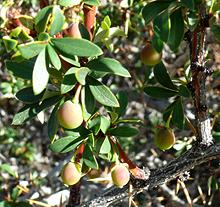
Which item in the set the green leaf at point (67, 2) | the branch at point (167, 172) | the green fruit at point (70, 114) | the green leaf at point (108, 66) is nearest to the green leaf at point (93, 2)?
the green leaf at point (67, 2)

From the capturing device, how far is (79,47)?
927 mm

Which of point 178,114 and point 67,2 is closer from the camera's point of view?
point 67,2

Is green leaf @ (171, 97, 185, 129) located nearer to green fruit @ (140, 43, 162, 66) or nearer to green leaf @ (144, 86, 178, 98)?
green leaf @ (144, 86, 178, 98)

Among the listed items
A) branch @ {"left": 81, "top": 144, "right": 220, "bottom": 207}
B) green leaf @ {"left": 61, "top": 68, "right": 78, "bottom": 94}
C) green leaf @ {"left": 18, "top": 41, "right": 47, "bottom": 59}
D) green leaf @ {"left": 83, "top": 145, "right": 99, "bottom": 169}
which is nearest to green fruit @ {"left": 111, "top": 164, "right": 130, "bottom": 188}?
green leaf @ {"left": 83, "top": 145, "right": 99, "bottom": 169}

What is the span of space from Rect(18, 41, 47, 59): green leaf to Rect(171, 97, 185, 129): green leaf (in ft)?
1.43

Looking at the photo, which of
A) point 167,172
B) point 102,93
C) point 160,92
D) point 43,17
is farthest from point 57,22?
point 167,172

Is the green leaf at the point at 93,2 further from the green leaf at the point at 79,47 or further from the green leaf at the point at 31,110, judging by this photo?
the green leaf at the point at 31,110

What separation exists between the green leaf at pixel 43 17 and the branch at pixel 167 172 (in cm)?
50

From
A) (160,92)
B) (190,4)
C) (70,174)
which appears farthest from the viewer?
(160,92)

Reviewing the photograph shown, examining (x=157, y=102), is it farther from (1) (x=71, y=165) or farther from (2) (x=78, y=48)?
(2) (x=78, y=48)

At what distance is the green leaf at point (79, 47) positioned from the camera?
920 millimetres

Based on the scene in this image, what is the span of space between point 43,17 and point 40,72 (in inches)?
4.8

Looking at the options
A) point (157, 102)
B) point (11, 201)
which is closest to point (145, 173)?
point (11, 201)

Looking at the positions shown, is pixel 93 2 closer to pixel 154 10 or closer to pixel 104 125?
pixel 154 10
